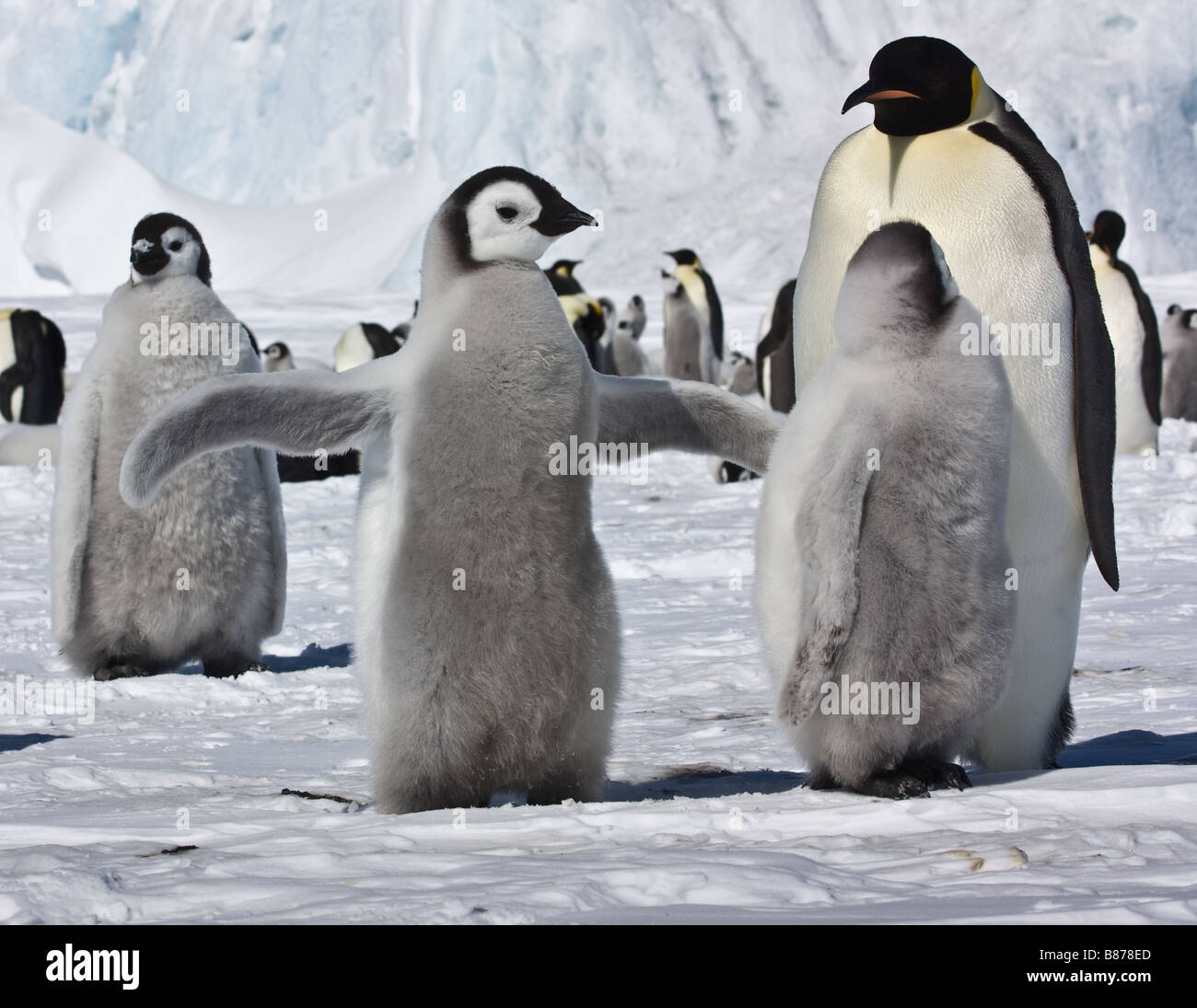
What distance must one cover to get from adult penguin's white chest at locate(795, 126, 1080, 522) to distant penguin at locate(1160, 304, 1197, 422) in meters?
12.2

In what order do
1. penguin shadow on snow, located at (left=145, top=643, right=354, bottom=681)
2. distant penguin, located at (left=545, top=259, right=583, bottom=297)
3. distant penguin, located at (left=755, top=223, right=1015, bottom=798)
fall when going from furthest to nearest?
distant penguin, located at (left=545, top=259, right=583, bottom=297) < penguin shadow on snow, located at (left=145, top=643, right=354, bottom=681) < distant penguin, located at (left=755, top=223, right=1015, bottom=798)

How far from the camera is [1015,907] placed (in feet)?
5.42

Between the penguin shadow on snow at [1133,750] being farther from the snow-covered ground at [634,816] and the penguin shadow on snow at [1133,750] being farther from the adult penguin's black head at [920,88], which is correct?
the adult penguin's black head at [920,88]

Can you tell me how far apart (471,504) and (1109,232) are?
28.2ft

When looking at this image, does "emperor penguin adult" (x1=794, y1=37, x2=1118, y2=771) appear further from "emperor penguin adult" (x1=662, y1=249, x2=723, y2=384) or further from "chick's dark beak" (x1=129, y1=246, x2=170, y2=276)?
"emperor penguin adult" (x1=662, y1=249, x2=723, y2=384)

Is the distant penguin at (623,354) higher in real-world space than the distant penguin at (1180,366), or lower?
higher

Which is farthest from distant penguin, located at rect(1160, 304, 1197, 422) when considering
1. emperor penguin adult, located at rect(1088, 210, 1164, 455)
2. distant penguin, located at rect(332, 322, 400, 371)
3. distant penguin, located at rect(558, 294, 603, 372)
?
distant penguin, located at rect(332, 322, 400, 371)

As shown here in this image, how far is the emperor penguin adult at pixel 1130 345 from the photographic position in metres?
10.2

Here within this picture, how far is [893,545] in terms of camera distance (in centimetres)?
241

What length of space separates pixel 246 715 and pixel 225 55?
28692 millimetres

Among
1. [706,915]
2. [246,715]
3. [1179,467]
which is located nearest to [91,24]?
[1179,467]

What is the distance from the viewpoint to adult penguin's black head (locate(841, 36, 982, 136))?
2.97 meters

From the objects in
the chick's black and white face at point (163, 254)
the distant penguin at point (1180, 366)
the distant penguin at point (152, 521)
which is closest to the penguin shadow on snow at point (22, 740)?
the distant penguin at point (152, 521)

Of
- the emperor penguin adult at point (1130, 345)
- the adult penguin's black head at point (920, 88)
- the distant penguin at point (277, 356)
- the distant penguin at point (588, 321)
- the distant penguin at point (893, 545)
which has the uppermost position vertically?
the distant penguin at point (588, 321)
